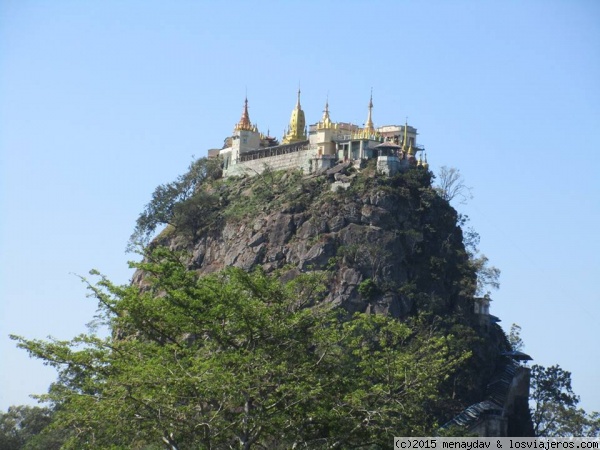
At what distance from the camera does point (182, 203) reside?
92.6 metres

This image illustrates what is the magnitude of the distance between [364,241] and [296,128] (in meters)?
17.0

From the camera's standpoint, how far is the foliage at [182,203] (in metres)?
91.7

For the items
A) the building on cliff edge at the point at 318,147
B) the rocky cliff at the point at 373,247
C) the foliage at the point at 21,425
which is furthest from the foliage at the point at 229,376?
the building on cliff edge at the point at 318,147

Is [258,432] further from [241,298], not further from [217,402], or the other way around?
[241,298]

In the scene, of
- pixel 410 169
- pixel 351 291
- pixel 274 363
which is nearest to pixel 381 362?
pixel 274 363

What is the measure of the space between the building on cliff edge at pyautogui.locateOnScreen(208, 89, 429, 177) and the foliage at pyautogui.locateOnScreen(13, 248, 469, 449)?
47.5 meters

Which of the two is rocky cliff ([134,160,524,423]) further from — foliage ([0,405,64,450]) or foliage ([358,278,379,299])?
foliage ([0,405,64,450])

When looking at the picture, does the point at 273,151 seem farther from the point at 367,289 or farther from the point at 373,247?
the point at 367,289

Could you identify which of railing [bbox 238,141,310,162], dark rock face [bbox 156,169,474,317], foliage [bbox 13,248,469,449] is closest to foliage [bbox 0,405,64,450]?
dark rock face [bbox 156,169,474,317]

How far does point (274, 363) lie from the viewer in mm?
36250

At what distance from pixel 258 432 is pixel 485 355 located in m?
47.7

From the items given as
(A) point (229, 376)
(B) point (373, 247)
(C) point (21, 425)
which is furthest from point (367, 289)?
(A) point (229, 376)

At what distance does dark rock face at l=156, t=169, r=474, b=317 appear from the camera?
80.0 m

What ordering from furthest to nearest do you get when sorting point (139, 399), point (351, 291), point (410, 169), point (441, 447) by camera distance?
1. point (410, 169)
2. point (351, 291)
3. point (441, 447)
4. point (139, 399)
